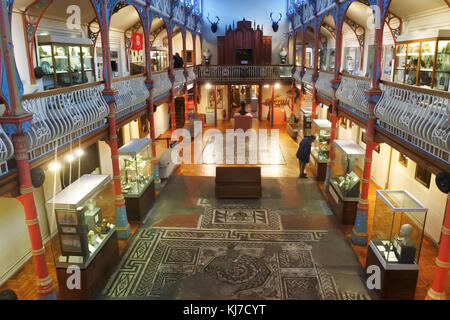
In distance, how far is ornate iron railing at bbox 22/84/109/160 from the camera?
588cm

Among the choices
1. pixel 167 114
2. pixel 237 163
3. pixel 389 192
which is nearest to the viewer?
pixel 389 192

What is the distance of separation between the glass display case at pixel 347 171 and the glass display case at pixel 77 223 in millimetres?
7077

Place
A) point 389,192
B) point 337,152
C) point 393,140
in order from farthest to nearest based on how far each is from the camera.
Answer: point 337,152 < point 389,192 < point 393,140

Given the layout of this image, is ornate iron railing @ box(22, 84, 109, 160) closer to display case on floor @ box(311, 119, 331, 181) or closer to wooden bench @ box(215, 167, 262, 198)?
wooden bench @ box(215, 167, 262, 198)

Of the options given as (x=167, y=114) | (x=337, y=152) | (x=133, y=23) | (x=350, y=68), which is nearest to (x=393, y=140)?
(x=337, y=152)

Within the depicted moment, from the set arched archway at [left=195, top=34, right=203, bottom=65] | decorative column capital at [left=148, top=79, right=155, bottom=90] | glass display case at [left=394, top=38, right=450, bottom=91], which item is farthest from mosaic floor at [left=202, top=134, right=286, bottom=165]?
arched archway at [left=195, top=34, right=203, bottom=65]

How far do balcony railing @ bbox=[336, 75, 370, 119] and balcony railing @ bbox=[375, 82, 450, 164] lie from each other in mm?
953

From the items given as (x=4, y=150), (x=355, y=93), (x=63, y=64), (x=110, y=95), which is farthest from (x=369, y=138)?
(x=63, y=64)

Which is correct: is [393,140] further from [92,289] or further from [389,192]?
[92,289]

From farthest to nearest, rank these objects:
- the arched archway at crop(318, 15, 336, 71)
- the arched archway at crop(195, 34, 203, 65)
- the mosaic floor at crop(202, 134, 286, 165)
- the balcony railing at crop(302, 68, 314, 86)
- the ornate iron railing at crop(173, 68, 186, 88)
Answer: the arched archway at crop(195, 34, 203, 65) < the arched archway at crop(318, 15, 336, 71) < the mosaic floor at crop(202, 134, 286, 165) < the ornate iron railing at crop(173, 68, 186, 88) < the balcony railing at crop(302, 68, 314, 86)

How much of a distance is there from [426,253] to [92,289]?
8.24m

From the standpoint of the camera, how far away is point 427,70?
991 centimetres

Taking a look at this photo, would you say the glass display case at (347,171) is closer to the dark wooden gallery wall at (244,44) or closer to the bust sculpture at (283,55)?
the bust sculpture at (283,55)

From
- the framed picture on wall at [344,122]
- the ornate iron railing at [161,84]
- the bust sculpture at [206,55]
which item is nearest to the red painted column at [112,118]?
the ornate iron railing at [161,84]
